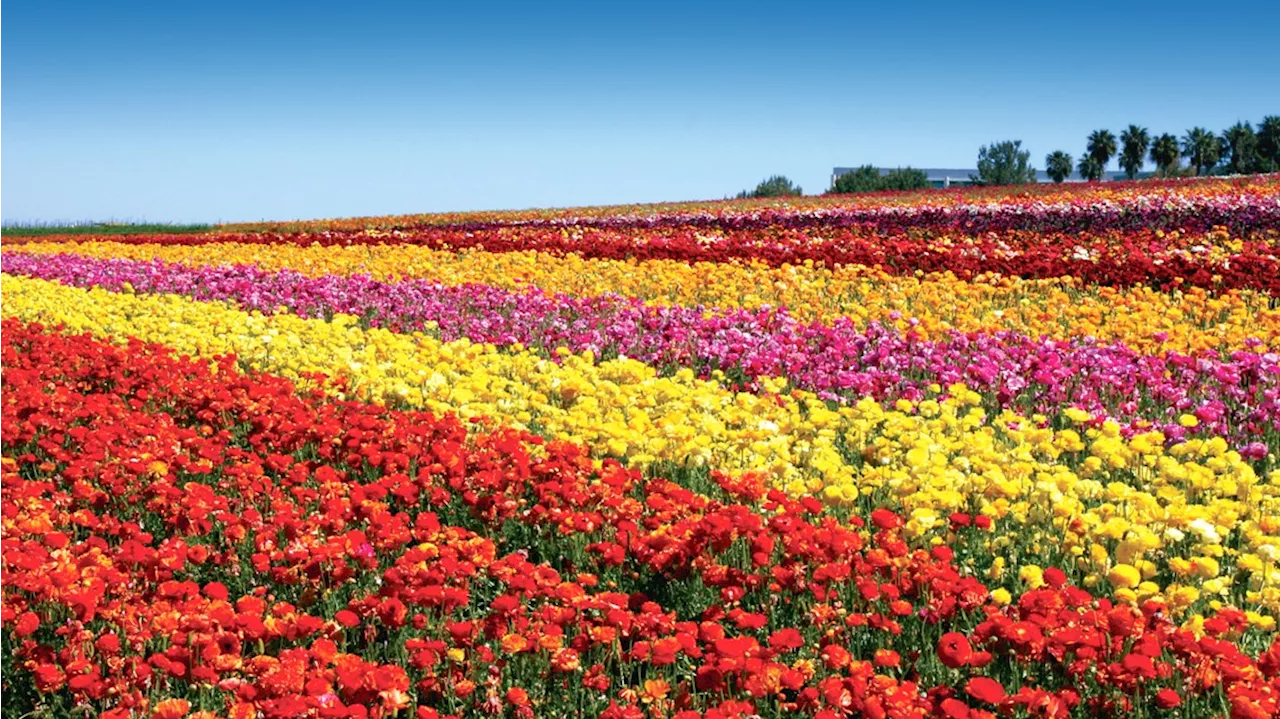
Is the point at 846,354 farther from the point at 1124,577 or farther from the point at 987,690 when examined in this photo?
the point at 987,690

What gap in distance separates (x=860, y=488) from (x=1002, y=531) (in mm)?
711

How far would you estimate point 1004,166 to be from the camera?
199ft

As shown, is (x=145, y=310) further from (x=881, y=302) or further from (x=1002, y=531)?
(x=1002, y=531)

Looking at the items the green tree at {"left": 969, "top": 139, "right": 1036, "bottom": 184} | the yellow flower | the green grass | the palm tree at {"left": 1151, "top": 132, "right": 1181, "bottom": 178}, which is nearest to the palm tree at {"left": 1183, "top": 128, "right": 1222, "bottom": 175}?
the palm tree at {"left": 1151, "top": 132, "right": 1181, "bottom": 178}

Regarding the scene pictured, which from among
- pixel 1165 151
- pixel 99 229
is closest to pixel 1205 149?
pixel 1165 151

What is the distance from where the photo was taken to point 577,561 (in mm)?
5219

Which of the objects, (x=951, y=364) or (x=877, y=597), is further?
(x=951, y=364)

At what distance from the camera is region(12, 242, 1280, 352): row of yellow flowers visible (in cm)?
1017

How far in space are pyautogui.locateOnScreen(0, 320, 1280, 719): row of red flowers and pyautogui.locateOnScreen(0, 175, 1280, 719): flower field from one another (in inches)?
0.7

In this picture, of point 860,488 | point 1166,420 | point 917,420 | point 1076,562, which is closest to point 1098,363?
point 1166,420

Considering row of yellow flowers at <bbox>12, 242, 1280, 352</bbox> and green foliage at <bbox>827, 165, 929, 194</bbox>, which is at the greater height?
green foliage at <bbox>827, 165, 929, 194</bbox>

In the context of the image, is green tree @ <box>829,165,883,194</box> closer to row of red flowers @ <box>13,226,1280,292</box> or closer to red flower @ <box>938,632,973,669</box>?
row of red flowers @ <box>13,226,1280,292</box>

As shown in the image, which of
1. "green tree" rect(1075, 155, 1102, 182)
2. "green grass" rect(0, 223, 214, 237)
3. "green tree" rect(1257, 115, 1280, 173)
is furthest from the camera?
"green tree" rect(1075, 155, 1102, 182)

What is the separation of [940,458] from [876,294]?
261 inches
